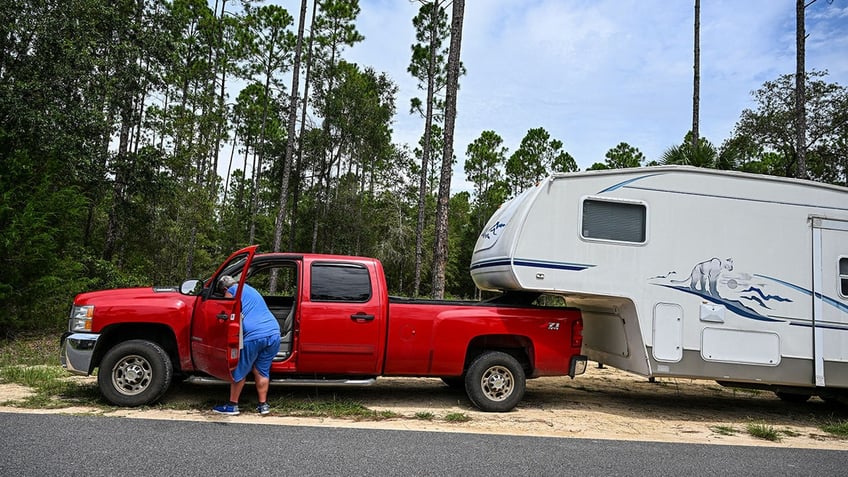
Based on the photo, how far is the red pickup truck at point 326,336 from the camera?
623 centimetres

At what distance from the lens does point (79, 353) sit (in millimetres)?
6207

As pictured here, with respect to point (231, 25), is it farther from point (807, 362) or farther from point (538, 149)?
point (807, 362)

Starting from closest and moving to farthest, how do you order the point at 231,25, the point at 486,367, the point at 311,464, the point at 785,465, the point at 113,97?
1. the point at 311,464
2. the point at 785,465
3. the point at 486,367
4. the point at 113,97
5. the point at 231,25

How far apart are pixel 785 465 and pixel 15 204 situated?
13.1 metres

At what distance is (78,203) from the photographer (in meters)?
12.2

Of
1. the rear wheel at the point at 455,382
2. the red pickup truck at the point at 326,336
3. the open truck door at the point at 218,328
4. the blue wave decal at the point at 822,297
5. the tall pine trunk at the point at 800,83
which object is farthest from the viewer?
the tall pine trunk at the point at 800,83

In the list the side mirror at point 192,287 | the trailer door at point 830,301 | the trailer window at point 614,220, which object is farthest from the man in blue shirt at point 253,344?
the trailer door at point 830,301

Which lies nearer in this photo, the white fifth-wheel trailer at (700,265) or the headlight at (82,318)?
the headlight at (82,318)

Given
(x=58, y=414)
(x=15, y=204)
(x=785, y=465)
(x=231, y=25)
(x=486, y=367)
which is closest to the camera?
(x=785, y=465)

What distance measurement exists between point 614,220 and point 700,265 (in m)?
1.24

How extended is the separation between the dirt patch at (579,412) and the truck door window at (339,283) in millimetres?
1364

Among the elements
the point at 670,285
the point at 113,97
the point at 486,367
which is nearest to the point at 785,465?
the point at 670,285

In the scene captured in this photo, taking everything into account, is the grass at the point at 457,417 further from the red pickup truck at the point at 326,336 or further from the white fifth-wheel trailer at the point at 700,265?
the white fifth-wheel trailer at the point at 700,265

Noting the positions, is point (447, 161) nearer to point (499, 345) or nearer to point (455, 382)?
point (455, 382)
